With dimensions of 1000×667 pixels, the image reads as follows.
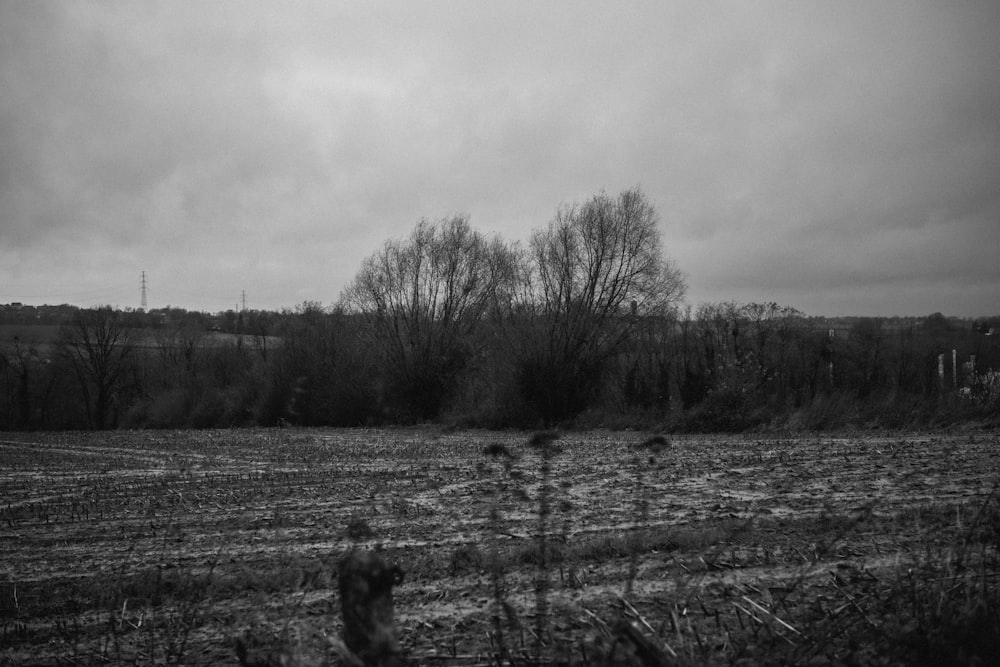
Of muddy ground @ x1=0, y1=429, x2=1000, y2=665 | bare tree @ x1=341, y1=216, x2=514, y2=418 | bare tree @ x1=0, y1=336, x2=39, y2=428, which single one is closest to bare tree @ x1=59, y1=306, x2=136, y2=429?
bare tree @ x1=0, y1=336, x2=39, y2=428

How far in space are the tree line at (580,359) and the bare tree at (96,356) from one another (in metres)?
8.61

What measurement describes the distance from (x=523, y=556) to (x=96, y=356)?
66418 mm

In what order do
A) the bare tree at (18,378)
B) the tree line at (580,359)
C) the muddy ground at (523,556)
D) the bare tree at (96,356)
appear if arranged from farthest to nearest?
1. the bare tree at (96,356)
2. the bare tree at (18,378)
3. the tree line at (580,359)
4. the muddy ground at (523,556)

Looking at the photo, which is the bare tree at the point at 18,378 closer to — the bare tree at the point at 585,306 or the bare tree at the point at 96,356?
the bare tree at the point at 96,356

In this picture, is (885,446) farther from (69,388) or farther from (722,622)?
(69,388)

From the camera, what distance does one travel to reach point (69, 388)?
59.5 meters

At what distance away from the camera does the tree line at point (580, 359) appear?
19.0m

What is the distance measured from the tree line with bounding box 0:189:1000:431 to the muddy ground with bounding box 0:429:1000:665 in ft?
26.0

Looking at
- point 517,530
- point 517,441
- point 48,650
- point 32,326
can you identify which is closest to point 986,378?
point 517,441

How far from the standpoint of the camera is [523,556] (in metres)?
5.36

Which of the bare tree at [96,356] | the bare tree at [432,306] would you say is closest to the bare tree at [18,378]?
the bare tree at [96,356]

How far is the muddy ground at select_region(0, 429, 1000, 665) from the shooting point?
11.8ft

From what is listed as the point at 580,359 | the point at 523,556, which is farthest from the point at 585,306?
the point at 523,556

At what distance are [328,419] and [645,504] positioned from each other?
3059 centimetres
